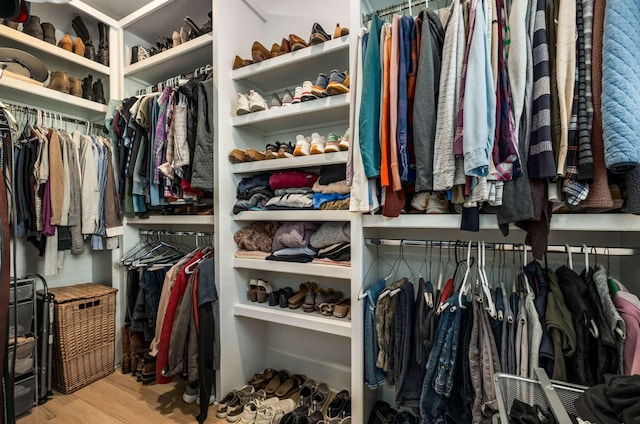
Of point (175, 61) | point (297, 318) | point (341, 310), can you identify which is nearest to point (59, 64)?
point (175, 61)

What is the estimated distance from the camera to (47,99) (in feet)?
6.08

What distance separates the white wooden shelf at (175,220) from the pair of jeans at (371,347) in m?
1.02

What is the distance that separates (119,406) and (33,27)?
2294 mm

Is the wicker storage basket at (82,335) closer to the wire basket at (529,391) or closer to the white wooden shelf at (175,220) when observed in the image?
the white wooden shelf at (175,220)

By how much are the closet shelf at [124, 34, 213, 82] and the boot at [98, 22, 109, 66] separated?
137 mm

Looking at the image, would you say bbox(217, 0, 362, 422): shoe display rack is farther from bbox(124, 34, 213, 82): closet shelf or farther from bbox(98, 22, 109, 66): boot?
bbox(98, 22, 109, 66): boot

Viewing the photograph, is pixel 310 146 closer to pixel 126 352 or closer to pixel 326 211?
pixel 326 211

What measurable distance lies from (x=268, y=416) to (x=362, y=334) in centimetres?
66

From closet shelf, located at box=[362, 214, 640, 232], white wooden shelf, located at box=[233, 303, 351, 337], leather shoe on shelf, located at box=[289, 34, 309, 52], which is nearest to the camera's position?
closet shelf, located at box=[362, 214, 640, 232]

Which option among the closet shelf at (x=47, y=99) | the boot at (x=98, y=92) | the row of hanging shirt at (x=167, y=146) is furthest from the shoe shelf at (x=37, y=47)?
the row of hanging shirt at (x=167, y=146)

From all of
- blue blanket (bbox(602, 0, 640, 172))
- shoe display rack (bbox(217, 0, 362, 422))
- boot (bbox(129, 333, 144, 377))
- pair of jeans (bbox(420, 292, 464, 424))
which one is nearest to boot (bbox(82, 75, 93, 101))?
shoe display rack (bbox(217, 0, 362, 422))

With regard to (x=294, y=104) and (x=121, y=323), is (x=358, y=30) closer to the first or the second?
(x=294, y=104)

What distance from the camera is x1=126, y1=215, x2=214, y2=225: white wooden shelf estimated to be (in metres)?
1.71

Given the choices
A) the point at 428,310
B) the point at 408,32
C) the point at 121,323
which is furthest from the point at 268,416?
the point at 408,32
